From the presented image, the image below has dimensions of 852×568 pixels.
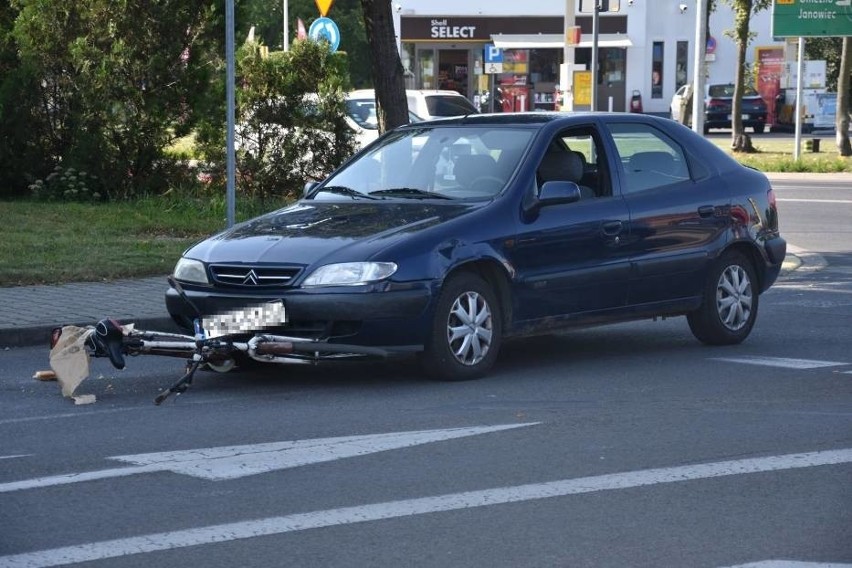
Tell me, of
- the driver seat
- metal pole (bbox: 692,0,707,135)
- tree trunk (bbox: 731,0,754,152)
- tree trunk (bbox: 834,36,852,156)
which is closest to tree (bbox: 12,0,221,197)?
metal pole (bbox: 692,0,707,135)

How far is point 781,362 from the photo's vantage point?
10148 millimetres

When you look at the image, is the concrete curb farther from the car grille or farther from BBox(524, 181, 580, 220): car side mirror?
BBox(524, 181, 580, 220): car side mirror

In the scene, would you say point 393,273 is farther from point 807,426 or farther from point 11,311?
point 11,311

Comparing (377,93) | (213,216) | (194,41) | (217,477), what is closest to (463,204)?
(217,477)

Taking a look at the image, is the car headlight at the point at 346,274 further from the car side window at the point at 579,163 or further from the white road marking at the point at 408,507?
the white road marking at the point at 408,507

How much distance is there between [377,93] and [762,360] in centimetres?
747

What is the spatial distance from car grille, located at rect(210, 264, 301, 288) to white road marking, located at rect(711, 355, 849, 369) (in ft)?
10.7

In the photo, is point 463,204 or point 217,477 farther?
point 463,204

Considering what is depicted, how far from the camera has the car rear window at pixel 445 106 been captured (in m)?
29.5

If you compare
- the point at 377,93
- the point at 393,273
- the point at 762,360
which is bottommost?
the point at 762,360

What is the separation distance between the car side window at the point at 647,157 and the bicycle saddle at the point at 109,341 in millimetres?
3631

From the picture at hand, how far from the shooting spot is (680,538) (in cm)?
558

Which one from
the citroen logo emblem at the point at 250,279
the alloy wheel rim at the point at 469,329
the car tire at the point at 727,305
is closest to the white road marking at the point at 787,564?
the alloy wheel rim at the point at 469,329

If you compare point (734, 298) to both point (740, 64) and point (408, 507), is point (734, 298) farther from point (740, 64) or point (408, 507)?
point (740, 64)
